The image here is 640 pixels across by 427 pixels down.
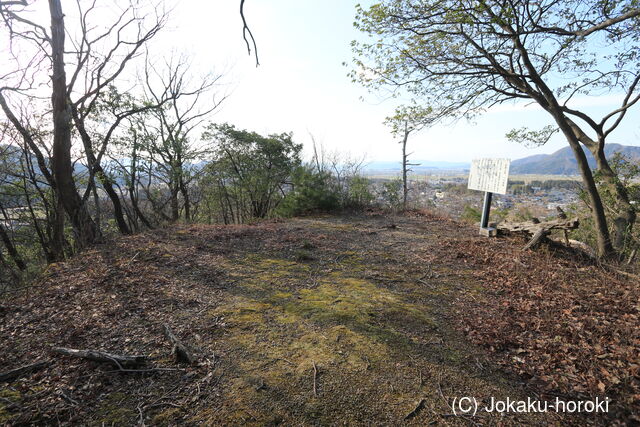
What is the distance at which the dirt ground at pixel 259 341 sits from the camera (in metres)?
2.00

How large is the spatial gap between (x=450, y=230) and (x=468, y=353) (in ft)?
19.1

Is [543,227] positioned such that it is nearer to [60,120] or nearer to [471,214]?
[471,214]

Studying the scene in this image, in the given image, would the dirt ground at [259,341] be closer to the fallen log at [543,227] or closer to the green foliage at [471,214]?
the fallen log at [543,227]

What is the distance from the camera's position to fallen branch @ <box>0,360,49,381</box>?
7.36 ft

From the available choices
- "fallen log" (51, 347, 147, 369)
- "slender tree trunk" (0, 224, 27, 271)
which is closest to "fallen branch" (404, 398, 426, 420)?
"fallen log" (51, 347, 147, 369)

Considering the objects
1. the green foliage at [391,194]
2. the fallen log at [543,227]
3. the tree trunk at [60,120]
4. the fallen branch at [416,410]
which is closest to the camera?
the fallen branch at [416,410]

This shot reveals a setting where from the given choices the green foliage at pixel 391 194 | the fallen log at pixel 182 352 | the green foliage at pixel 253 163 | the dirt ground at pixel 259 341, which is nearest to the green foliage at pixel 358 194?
the green foliage at pixel 391 194

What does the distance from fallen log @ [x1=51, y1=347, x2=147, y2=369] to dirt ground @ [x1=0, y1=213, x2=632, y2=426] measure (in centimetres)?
5

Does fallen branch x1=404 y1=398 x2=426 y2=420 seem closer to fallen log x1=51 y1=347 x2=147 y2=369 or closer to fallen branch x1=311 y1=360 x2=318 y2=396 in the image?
fallen branch x1=311 y1=360 x2=318 y2=396

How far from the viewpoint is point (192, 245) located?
20.3 ft

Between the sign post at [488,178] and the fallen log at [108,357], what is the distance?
661 cm

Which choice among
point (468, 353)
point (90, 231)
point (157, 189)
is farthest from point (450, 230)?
point (157, 189)

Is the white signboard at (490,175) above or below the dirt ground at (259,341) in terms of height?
above

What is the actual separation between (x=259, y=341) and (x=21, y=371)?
75.7 inches
